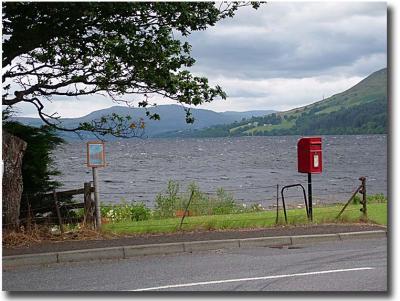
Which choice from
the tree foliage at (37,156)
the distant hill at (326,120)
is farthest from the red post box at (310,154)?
the distant hill at (326,120)

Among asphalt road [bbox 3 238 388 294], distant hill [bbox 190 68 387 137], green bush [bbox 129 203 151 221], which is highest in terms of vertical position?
distant hill [bbox 190 68 387 137]

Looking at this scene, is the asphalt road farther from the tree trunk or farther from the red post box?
the red post box

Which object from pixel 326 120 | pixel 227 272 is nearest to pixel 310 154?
pixel 227 272

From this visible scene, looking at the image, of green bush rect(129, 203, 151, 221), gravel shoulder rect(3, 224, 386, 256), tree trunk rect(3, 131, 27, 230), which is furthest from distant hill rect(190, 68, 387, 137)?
tree trunk rect(3, 131, 27, 230)

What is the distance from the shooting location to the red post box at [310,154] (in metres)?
15.1

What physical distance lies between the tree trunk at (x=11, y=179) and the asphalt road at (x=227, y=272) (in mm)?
2657

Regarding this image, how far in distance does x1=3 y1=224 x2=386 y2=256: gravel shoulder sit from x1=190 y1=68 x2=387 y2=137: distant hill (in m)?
72.0

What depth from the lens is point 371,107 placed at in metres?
92.1

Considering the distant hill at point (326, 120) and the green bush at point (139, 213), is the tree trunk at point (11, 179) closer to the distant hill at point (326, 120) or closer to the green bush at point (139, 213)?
the green bush at point (139, 213)

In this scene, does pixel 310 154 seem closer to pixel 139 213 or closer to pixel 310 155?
pixel 310 155

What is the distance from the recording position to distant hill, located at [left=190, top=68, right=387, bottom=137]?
298 feet

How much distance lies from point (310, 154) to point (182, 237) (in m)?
3.94

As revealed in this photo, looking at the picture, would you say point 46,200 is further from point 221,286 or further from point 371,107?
point 371,107

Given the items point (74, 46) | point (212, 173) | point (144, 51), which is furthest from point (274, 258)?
point (212, 173)
